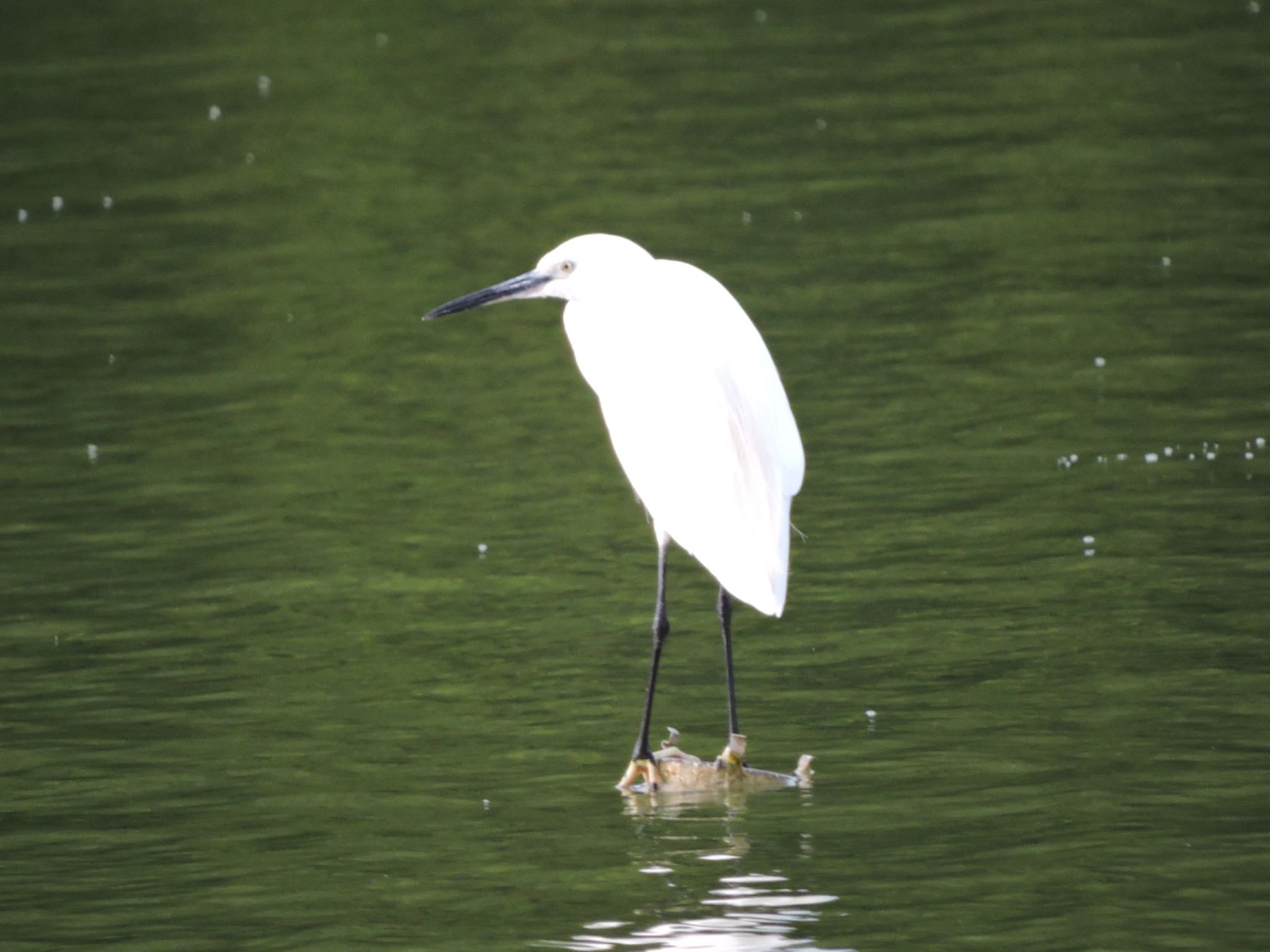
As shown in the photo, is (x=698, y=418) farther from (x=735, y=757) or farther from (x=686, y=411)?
(x=735, y=757)

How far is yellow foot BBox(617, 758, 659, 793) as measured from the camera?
769cm

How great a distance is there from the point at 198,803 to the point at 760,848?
2079 mm

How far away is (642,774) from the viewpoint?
778 centimetres

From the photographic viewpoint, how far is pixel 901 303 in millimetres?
13945

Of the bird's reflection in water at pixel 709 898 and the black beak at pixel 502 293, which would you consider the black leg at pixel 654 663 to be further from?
the black beak at pixel 502 293

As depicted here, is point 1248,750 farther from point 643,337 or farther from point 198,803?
point 198,803

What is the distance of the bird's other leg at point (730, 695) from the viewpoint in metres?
7.68

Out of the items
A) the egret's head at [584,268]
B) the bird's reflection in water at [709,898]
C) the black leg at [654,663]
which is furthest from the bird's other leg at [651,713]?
the egret's head at [584,268]

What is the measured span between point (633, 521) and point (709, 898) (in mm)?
4514

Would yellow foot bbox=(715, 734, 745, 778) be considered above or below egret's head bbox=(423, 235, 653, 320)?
below

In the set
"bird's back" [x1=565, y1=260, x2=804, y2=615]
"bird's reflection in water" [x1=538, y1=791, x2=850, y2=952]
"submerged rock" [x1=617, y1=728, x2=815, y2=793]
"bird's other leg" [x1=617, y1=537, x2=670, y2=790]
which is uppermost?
"bird's back" [x1=565, y1=260, x2=804, y2=615]

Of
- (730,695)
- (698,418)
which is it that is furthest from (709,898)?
(698,418)

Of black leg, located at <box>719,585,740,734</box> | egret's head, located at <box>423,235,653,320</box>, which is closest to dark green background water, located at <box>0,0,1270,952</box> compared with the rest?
black leg, located at <box>719,585,740,734</box>

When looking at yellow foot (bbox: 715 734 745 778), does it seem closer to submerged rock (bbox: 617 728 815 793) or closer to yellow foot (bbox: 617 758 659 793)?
submerged rock (bbox: 617 728 815 793)
